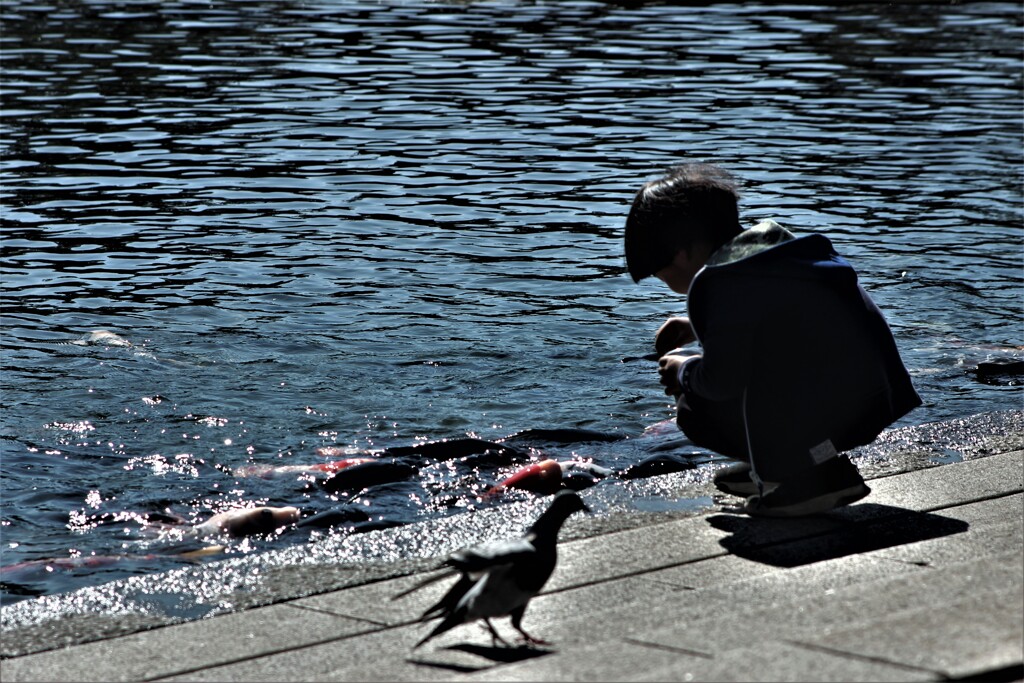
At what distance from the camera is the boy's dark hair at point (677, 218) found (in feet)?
19.5

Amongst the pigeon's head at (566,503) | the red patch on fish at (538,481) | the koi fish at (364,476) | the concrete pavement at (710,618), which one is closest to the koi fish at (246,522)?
the koi fish at (364,476)

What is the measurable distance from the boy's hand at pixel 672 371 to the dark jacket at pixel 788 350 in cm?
7

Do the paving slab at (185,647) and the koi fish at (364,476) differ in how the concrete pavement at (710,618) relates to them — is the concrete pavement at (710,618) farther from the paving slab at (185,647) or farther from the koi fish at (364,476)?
the koi fish at (364,476)

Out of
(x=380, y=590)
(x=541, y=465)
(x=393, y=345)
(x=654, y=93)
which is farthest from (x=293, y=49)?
(x=380, y=590)

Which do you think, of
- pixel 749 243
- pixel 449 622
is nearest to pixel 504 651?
pixel 449 622

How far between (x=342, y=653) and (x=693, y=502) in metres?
2.25

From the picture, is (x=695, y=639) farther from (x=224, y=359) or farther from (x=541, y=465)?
(x=224, y=359)

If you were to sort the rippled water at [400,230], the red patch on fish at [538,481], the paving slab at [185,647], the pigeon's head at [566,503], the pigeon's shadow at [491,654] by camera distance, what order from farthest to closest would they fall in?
the rippled water at [400,230] → the red patch on fish at [538,481] → the pigeon's head at [566,503] → the paving slab at [185,647] → the pigeon's shadow at [491,654]

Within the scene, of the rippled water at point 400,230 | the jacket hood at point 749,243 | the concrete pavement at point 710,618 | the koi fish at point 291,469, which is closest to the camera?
the concrete pavement at point 710,618

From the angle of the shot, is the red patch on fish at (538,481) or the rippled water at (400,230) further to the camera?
the rippled water at (400,230)

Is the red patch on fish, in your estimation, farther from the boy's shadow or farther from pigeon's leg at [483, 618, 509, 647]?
pigeon's leg at [483, 618, 509, 647]

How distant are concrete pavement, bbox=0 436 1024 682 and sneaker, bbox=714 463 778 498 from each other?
0.19m

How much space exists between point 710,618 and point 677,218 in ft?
6.25

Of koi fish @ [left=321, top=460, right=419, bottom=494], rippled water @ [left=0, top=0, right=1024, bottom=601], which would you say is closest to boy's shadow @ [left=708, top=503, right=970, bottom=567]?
rippled water @ [left=0, top=0, right=1024, bottom=601]
